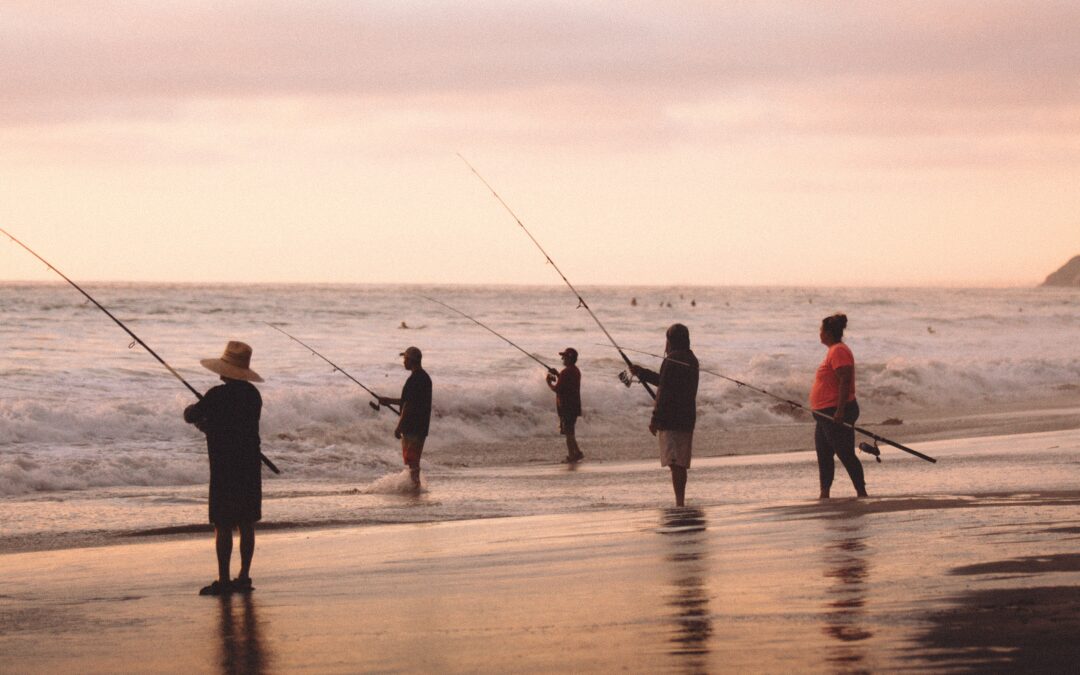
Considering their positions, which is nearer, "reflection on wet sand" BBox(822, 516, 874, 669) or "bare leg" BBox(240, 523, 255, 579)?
"reflection on wet sand" BBox(822, 516, 874, 669)

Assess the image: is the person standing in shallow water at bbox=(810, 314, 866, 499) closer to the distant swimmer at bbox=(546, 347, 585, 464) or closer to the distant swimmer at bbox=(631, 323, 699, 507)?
the distant swimmer at bbox=(631, 323, 699, 507)

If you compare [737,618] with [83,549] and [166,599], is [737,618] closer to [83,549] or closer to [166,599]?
[166,599]

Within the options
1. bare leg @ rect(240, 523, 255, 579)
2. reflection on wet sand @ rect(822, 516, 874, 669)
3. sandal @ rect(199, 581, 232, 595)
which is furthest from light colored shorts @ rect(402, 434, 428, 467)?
sandal @ rect(199, 581, 232, 595)

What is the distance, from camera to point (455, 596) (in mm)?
6926

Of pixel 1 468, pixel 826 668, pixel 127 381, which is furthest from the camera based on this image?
pixel 127 381

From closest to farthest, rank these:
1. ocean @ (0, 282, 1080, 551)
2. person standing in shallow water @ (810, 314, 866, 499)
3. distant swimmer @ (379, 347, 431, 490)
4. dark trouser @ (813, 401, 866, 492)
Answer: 1. person standing in shallow water @ (810, 314, 866, 499)
2. dark trouser @ (813, 401, 866, 492)
3. ocean @ (0, 282, 1080, 551)
4. distant swimmer @ (379, 347, 431, 490)

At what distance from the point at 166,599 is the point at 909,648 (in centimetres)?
394

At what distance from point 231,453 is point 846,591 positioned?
3.23 m

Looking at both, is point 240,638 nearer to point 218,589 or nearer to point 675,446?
point 218,589

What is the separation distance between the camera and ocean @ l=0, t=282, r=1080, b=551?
1298 cm

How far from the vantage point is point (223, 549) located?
7.55 meters

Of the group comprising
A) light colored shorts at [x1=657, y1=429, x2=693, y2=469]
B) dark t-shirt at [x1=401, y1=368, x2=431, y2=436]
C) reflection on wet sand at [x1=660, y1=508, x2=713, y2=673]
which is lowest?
reflection on wet sand at [x1=660, y1=508, x2=713, y2=673]

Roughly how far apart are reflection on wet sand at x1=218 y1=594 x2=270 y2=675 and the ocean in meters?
3.94

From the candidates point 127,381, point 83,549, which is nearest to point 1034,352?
point 127,381
